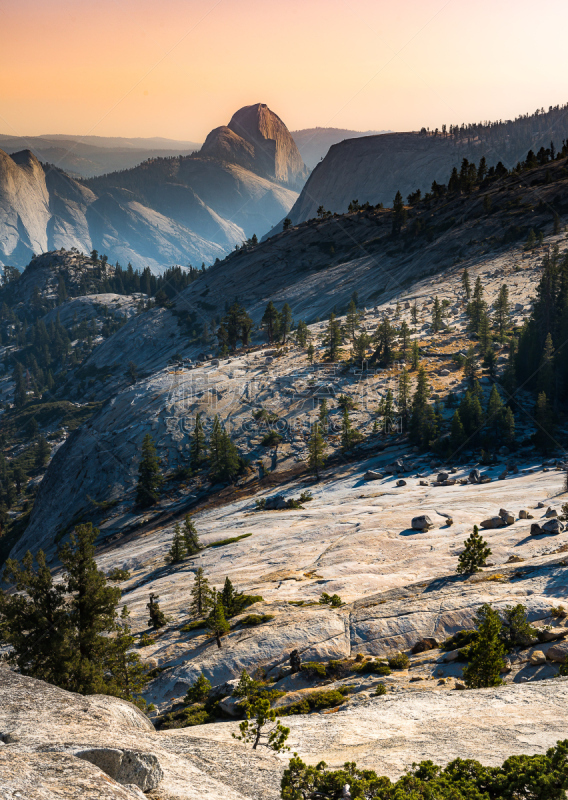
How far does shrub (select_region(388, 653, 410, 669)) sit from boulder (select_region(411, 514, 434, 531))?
19741 mm

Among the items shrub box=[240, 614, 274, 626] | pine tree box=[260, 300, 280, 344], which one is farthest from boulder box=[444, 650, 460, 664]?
pine tree box=[260, 300, 280, 344]

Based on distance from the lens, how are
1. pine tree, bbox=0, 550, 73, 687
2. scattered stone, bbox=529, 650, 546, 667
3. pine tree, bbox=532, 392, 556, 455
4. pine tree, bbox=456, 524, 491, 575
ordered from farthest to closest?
pine tree, bbox=532, 392, 556, 455
pine tree, bbox=456, 524, 491, 575
pine tree, bbox=0, 550, 73, 687
scattered stone, bbox=529, 650, 546, 667

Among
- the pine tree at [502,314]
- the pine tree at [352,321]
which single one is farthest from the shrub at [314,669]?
the pine tree at [352,321]

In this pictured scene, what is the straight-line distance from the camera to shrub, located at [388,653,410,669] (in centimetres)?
2642

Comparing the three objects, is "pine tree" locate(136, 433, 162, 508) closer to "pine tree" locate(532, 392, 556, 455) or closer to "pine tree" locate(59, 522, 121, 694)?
"pine tree" locate(59, 522, 121, 694)

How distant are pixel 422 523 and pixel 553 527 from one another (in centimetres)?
1083

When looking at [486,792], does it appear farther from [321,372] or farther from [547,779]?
[321,372]

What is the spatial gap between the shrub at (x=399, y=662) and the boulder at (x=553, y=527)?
18.9m

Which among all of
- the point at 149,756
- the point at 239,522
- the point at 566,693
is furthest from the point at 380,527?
the point at 149,756

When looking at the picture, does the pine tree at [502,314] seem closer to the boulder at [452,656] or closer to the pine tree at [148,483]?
the pine tree at [148,483]

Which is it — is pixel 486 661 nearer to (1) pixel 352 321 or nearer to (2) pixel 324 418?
(2) pixel 324 418

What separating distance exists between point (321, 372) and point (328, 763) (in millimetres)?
82321

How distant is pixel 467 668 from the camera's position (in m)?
22.8

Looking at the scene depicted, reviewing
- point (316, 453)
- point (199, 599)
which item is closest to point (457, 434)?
point (316, 453)
